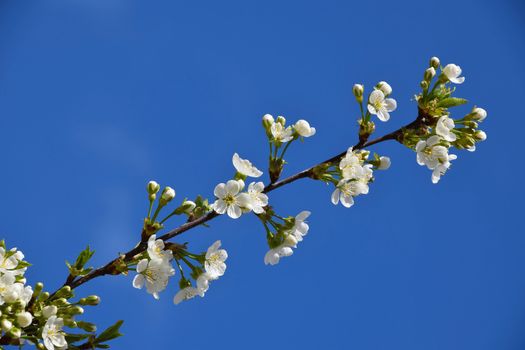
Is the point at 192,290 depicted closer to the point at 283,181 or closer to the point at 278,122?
the point at 283,181

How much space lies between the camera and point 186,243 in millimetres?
3553

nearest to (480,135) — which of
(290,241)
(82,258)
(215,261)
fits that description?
(290,241)

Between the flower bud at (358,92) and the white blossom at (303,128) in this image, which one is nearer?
the white blossom at (303,128)

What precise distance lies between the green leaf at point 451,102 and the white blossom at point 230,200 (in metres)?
1.59

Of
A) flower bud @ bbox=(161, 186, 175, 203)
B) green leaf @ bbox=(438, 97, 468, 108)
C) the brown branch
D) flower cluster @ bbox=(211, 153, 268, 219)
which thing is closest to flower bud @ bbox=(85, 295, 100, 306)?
the brown branch

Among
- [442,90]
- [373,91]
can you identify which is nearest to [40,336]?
[373,91]

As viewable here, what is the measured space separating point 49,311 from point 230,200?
1.26 m

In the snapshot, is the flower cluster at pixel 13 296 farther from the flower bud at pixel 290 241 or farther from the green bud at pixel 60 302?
the flower bud at pixel 290 241

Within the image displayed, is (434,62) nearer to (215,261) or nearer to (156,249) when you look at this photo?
(215,261)

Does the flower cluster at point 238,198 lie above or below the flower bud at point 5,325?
above

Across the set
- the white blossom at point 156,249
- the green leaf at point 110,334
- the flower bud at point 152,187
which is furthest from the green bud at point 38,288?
the flower bud at point 152,187

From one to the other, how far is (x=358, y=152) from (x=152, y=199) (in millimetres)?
1448

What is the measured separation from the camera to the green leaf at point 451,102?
12.8ft

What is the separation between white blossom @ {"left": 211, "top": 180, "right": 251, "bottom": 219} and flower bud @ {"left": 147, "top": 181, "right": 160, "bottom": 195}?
1.28ft
